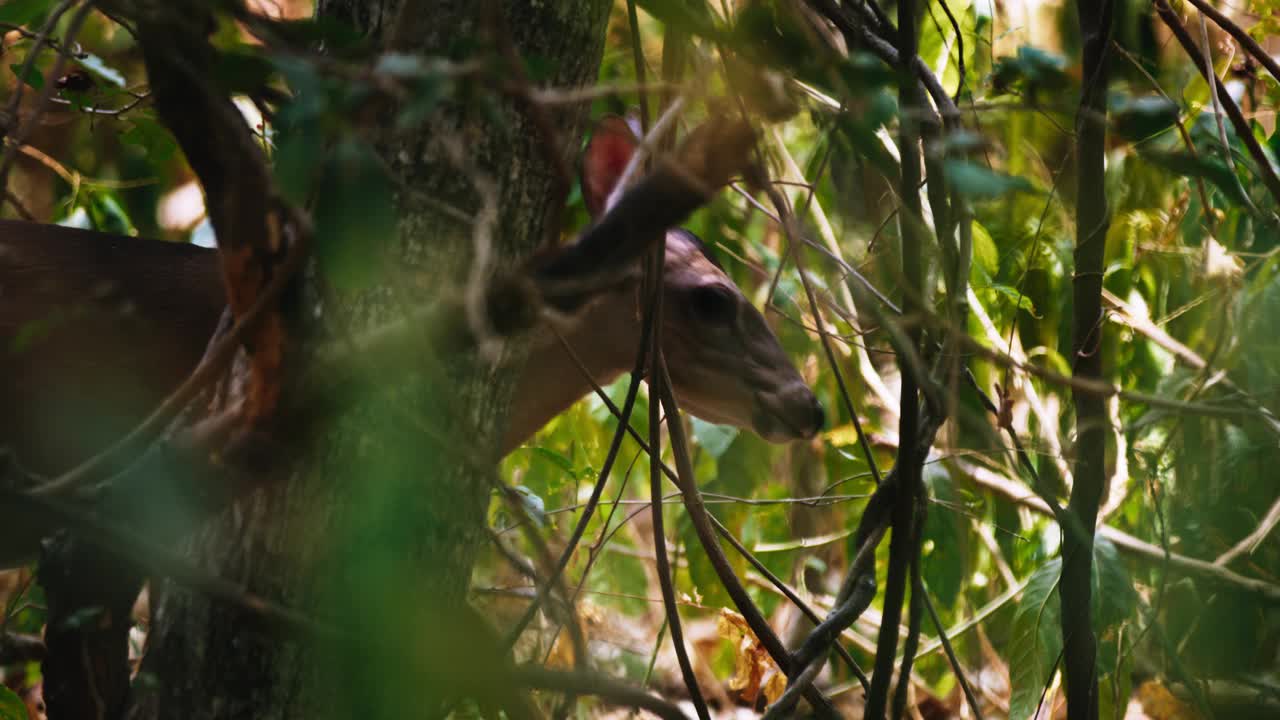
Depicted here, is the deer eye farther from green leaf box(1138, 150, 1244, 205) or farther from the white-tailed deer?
green leaf box(1138, 150, 1244, 205)

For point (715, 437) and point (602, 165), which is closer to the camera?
point (602, 165)

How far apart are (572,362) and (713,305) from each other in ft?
0.92

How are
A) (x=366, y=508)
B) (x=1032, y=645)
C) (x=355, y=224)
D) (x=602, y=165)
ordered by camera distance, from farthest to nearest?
(x=602, y=165) → (x=1032, y=645) → (x=366, y=508) → (x=355, y=224)

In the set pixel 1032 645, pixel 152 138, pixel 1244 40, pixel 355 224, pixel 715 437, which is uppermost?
pixel 1244 40

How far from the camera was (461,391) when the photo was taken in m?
1.19

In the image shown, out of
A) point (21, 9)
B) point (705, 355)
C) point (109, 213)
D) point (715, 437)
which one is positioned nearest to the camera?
point (21, 9)

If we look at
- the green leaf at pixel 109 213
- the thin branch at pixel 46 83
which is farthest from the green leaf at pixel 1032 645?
the green leaf at pixel 109 213

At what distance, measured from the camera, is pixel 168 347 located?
1.74 m

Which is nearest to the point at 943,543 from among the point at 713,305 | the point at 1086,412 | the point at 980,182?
the point at 713,305

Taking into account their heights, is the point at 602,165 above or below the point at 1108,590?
above

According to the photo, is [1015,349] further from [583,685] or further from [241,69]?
[241,69]

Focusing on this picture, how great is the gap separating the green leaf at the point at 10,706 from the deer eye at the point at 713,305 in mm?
1200

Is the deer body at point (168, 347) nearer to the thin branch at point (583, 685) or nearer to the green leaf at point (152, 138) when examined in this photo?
the green leaf at point (152, 138)

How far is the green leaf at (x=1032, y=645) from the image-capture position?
1616 mm
